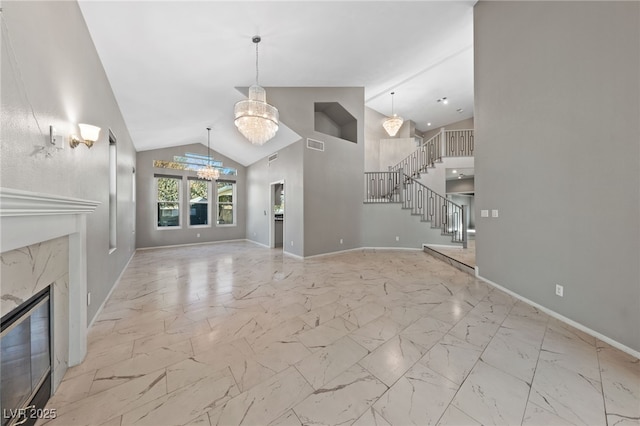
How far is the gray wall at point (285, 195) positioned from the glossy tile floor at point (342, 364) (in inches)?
108

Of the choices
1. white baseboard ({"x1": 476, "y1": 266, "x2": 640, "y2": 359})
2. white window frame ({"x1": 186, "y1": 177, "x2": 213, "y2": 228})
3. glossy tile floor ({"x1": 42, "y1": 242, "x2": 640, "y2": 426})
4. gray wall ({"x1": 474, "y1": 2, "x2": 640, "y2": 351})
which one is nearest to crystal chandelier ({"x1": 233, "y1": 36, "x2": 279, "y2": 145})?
glossy tile floor ({"x1": 42, "y1": 242, "x2": 640, "y2": 426})

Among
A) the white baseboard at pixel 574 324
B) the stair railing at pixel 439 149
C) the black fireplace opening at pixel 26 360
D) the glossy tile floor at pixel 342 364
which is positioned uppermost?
the stair railing at pixel 439 149

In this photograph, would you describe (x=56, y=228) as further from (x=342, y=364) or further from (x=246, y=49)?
(x=246, y=49)

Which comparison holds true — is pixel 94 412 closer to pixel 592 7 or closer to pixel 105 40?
pixel 105 40

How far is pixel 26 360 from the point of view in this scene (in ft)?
4.37

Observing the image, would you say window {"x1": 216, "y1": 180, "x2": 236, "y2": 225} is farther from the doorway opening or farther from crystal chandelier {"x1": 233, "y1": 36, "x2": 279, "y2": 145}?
crystal chandelier {"x1": 233, "y1": 36, "x2": 279, "y2": 145}

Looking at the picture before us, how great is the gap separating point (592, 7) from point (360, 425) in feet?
13.6

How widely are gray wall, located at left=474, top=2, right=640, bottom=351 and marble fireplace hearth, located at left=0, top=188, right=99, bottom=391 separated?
4091mm

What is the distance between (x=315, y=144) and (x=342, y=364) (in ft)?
16.7

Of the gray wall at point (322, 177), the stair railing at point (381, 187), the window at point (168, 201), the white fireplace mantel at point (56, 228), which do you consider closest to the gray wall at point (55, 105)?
the white fireplace mantel at point (56, 228)

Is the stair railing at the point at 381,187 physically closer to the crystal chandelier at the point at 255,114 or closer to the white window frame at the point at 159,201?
the crystal chandelier at the point at 255,114

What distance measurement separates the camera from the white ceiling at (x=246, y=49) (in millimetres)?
2918

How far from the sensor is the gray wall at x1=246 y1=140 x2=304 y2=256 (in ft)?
19.2

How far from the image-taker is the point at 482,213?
3707 millimetres
